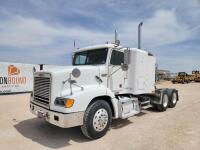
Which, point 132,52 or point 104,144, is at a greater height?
point 132,52

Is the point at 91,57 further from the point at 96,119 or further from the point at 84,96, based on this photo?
the point at 96,119

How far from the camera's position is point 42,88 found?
18.3 ft

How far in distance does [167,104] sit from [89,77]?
5.71 meters

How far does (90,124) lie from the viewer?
5.23 meters

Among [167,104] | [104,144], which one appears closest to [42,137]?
[104,144]

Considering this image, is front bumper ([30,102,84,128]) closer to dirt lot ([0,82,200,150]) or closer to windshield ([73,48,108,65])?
dirt lot ([0,82,200,150])

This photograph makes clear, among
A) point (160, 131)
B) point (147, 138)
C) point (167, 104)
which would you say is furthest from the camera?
point (167, 104)

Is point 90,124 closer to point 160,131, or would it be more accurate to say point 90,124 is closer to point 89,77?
point 89,77

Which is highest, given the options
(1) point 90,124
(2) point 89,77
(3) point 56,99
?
(2) point 89,77

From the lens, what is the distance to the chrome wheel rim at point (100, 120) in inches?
213

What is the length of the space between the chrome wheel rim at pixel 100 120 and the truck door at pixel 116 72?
105cm

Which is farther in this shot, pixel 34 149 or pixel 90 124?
pixel 90 124

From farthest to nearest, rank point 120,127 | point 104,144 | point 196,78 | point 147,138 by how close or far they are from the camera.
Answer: point 196,78 < point 120,127 < point 147,138 < point 104,144

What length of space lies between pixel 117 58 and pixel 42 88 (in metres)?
2.56
